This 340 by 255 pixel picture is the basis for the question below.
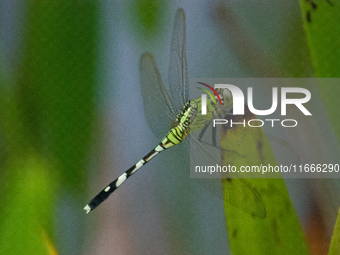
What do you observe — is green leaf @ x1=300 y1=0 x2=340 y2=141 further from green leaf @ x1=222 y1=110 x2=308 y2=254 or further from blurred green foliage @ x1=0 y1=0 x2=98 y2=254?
blurred green foliage @ x1=0 y1=0 x2=98 y2=254

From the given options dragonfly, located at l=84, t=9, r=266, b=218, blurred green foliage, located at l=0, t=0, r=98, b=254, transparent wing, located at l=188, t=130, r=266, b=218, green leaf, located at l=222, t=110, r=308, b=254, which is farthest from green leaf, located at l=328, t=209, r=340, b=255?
blurred green foliage, located at l=0, t=0, r=98, b=254

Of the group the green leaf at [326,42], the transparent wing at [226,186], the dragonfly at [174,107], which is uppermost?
the green leaf at [326,42]

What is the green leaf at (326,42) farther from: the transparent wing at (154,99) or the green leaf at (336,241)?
the transparent wing at (154,99)

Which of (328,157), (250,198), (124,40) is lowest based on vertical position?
(250,198)

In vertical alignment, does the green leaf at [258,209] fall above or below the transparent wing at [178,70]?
below

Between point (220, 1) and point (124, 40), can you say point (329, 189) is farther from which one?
point (124, 40)

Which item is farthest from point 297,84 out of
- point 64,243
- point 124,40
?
point 64,243

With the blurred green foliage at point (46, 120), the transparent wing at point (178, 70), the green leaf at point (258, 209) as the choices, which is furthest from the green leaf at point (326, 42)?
the blurred green foliage at point (46, 120)
